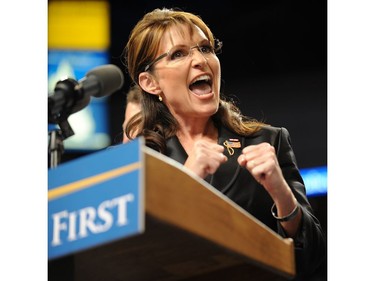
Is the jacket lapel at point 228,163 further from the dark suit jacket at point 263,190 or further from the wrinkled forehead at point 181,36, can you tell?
the wrinkled forehead at point 181,36

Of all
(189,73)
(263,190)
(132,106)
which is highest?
(189,73)

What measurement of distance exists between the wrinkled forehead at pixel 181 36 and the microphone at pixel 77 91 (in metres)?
0.38

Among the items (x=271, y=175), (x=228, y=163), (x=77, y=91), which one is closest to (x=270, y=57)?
(x=228, y=163)

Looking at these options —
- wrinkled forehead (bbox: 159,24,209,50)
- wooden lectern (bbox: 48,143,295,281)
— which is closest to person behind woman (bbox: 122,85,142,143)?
wrinkled forehead (bbox: 159,24,209,50)

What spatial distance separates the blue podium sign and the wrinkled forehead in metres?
0.61

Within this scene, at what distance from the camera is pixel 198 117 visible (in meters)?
1.51

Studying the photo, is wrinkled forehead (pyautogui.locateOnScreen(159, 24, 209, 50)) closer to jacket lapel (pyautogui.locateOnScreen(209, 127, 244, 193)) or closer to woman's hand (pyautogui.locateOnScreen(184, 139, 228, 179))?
jacket lapel (pyautogui.locateOnScreen(209, 127, 244, 193))

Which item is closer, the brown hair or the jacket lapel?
the jacket lapel

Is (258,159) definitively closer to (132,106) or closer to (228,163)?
(228,163)

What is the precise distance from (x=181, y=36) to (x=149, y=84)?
138 millimetres

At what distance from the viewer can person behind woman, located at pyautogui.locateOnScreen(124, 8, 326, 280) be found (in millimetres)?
1396
